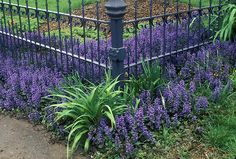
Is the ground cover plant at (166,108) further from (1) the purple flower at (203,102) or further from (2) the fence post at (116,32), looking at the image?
(2) the fence post at (116,32)

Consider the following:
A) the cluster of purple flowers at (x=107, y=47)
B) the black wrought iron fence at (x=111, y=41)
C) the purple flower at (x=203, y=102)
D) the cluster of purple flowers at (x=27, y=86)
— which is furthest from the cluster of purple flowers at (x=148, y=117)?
the cluster of purple flowers at (x=27, y=86)

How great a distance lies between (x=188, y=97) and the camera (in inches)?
152

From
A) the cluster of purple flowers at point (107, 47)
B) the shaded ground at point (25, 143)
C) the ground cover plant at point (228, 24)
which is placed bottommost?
the shaded ground at point (25, 143)

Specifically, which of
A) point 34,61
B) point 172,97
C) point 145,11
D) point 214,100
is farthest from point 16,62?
point 145,11

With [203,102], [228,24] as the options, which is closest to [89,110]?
[203,102]

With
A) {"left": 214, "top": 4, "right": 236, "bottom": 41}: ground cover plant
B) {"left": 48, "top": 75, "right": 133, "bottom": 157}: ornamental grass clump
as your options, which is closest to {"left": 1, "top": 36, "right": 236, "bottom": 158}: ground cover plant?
{"left": 48, "top": 75, "right": 133, "bottom": 157}: ornamental grass clump

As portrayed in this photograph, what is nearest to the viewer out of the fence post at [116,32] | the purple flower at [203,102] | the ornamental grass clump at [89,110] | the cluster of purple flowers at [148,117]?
the cluster of purple flowers at [148,117]

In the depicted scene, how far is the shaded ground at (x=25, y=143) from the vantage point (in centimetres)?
355

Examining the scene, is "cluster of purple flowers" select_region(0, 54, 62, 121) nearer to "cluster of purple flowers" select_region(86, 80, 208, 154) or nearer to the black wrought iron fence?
the black wrought iron fence

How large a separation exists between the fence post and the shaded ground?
3.10 ft

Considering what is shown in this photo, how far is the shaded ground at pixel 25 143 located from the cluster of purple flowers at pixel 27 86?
6.6 inches

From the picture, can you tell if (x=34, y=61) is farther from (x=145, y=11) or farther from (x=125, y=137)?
(x=145, y=11)

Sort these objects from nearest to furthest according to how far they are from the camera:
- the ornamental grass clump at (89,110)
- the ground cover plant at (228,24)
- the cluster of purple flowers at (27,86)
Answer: the ornamental grass clump at (89,110) → the cluster of purple flowers at (27,86) → the ground cover plant at (228,24)

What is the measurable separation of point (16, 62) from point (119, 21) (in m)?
2.09
